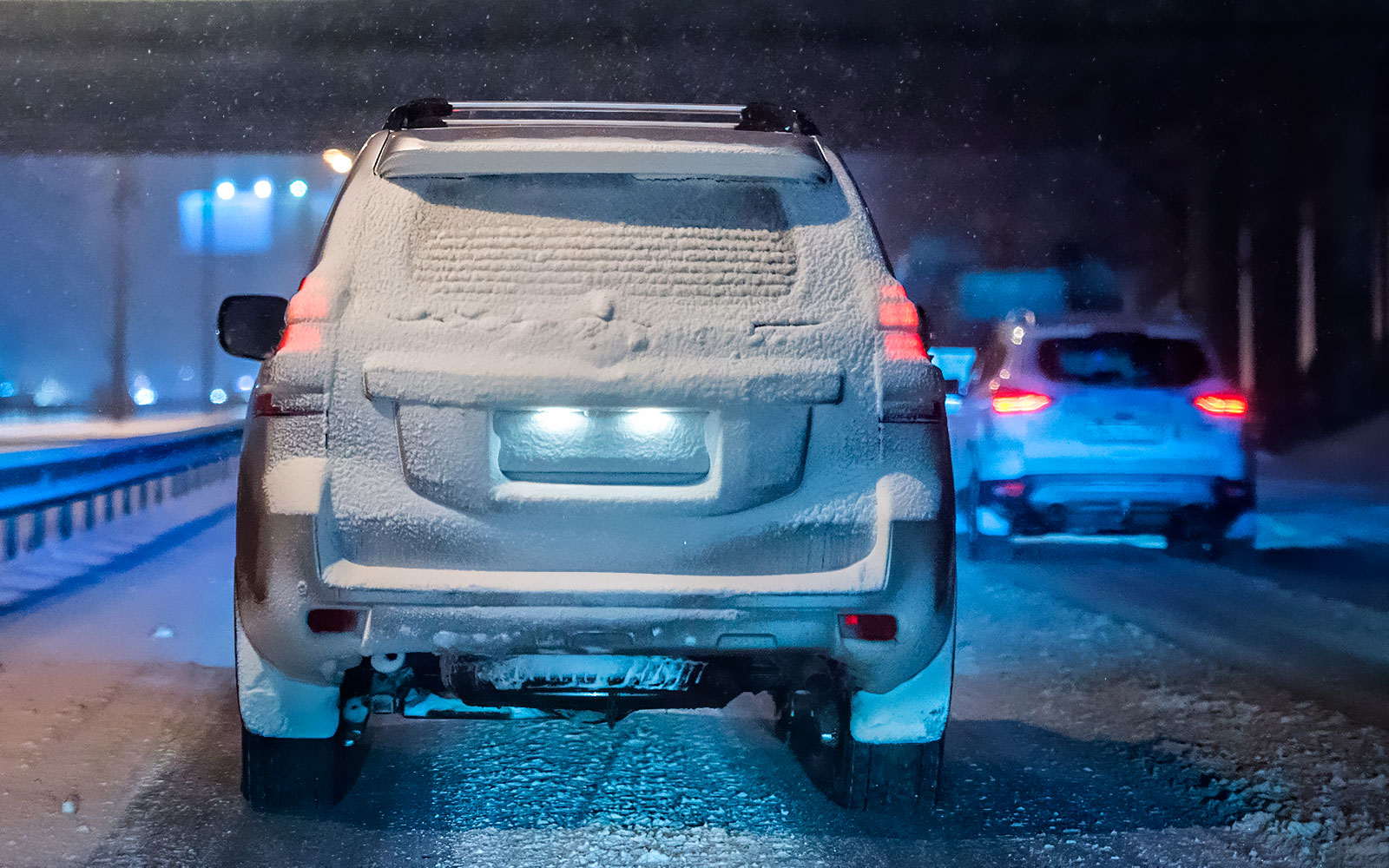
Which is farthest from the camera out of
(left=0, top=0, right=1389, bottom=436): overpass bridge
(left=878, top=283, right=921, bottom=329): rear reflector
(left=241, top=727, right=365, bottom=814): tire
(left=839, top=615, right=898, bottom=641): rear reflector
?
(left=0, top=0, right=1389, bottom=436): overpass bridge

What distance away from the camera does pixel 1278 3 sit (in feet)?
50.6

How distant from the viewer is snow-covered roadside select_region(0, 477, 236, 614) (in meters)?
9.52

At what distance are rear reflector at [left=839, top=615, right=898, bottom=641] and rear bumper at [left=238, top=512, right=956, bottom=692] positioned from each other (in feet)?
0.04

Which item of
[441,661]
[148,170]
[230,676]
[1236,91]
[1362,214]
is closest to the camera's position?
[441,661]

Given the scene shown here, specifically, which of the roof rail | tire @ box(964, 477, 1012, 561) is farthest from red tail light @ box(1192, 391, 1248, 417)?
the roof rail

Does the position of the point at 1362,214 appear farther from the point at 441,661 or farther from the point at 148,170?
the point at 148,170

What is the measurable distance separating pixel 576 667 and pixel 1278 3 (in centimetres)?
1431

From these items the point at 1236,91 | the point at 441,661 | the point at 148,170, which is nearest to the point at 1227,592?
the point at 441,661

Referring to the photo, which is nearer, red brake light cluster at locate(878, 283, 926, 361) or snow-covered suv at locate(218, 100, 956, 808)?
snow-covered suv at locate(218, 100, 956, 808)

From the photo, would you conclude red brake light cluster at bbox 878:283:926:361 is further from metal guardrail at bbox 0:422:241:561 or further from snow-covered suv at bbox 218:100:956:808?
metal guardrail at bbox 0:422:241:561

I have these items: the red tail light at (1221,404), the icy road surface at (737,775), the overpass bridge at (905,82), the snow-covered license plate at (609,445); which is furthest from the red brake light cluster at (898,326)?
the overpass bridge at (905,82)

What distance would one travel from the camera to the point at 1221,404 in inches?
377

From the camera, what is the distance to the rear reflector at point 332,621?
11.7ft

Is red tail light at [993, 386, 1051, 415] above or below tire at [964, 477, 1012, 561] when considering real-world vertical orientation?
above
